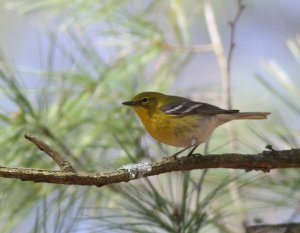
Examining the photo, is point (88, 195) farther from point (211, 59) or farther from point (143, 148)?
point (211, 59)

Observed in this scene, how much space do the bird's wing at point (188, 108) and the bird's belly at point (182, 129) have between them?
0.02 m

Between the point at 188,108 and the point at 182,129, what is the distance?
109 millimetres

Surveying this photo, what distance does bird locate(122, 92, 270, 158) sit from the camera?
5.07 ft

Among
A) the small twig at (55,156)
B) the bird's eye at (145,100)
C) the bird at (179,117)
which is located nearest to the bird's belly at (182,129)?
the bird at (179,117)

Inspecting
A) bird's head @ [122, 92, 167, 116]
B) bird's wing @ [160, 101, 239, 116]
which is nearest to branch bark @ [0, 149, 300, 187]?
bird's wing @ [160, 101, 239, 116]

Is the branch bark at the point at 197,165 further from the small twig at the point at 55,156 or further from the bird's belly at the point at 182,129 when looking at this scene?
the bird's belly at the point at 182,129

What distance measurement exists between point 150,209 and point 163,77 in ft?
1.98

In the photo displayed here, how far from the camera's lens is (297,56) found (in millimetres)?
1431

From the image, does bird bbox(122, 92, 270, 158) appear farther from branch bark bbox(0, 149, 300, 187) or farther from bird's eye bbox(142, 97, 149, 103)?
branch bark bbox(0, 149, 300, 187)

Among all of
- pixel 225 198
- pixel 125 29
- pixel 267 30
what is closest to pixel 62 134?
pixel 125 29

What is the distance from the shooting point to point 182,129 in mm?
1584

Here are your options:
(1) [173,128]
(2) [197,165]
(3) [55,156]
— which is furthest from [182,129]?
(3) [55,156]

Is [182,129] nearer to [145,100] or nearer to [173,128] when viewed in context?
[173,128]

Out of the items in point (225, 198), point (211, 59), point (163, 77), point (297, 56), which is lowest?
point (211, 59)
